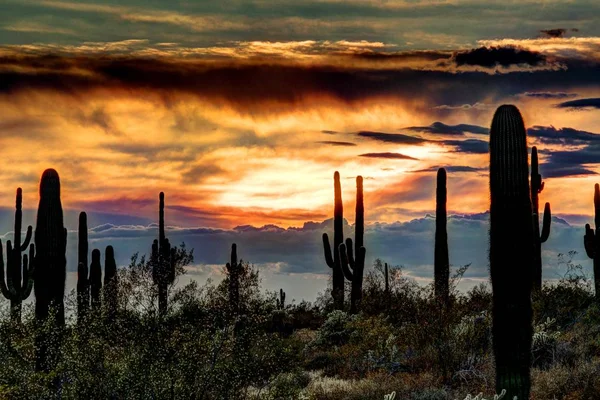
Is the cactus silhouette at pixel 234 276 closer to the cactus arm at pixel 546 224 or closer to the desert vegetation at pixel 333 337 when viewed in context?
the desert vegetation at pixel 333 337

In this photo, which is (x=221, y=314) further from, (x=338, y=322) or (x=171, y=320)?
(x=338, y=322)

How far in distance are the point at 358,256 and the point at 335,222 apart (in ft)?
9.75

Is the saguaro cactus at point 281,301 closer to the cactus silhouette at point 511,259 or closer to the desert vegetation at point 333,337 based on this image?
the desert vegetation at point 333,337

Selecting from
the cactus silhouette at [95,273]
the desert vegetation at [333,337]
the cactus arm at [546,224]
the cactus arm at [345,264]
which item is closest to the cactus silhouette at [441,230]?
the desert vegetation at [333,337]

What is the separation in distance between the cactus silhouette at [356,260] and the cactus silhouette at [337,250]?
81cm

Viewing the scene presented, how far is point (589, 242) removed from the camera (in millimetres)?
33938

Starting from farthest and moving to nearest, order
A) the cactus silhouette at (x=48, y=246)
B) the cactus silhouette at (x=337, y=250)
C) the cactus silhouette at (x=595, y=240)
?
the cactus silhouette at (x=337, y=250)
the cactus silhouette at (x=595, y=240)
the cactus silhouette at (x=48, y=246)

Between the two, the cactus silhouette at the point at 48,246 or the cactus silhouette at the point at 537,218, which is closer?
the cactus silhouette at the point at 48,246

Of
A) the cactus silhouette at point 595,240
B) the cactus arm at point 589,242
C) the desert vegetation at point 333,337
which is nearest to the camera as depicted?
the desert vegetation at point 333,337

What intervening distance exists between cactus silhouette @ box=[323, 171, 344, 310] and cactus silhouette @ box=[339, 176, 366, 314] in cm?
81

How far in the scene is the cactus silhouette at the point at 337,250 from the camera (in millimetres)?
35250

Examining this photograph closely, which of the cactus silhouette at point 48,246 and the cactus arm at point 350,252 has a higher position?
the cactus silhouette at point 48,246

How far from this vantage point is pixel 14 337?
17.5 m

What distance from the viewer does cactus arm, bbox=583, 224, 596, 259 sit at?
111ft
